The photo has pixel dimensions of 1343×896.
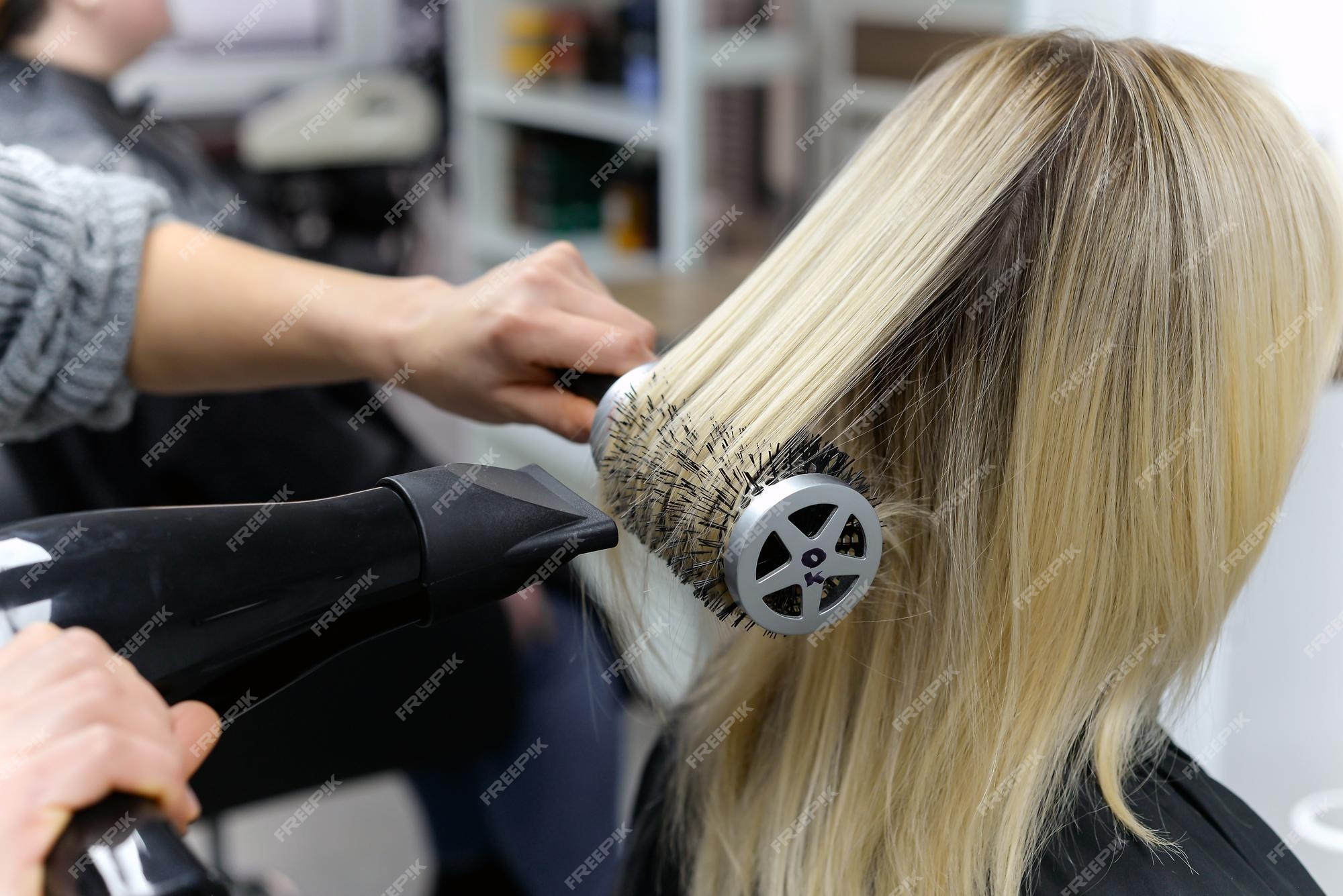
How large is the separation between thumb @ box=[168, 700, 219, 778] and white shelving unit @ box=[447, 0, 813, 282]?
1.61 meters

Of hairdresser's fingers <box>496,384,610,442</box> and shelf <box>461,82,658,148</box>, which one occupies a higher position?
hairdresser's fingers <box>496,384,610,442</box>

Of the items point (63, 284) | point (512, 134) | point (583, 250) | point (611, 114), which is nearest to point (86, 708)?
point (63, 284)

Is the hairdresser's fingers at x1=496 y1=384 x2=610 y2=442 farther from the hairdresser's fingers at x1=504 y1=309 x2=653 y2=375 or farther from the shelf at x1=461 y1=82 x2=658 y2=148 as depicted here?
the shelf at x1=461 y1=82 x2=658 y2=148

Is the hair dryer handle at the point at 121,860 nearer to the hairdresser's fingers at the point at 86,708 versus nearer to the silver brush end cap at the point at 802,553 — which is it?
the hairdresser's fingers at the point at 86,708

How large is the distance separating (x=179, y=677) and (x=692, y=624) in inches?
19.7

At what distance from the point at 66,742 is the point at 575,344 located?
1.24 feet

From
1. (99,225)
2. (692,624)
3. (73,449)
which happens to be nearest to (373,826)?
(73,449)

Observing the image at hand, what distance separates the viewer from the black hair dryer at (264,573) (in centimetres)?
40

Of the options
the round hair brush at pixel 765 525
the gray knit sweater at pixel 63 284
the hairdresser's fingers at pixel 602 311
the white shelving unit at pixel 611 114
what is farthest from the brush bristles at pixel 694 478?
the white shelving unit at pixel 611 114

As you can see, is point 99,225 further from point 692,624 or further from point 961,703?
point 961,703

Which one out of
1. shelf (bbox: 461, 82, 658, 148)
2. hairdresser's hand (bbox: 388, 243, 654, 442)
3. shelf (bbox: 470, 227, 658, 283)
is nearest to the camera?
hairdresser's hand (bbox: 388, 243, 654, 442)

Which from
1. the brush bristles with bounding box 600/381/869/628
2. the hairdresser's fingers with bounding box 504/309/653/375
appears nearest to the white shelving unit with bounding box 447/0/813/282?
the hairdresser's fingers with bounding box 504/309/653/375

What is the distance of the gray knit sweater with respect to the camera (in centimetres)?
72

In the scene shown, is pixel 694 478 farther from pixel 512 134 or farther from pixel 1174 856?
pixel 512 134
